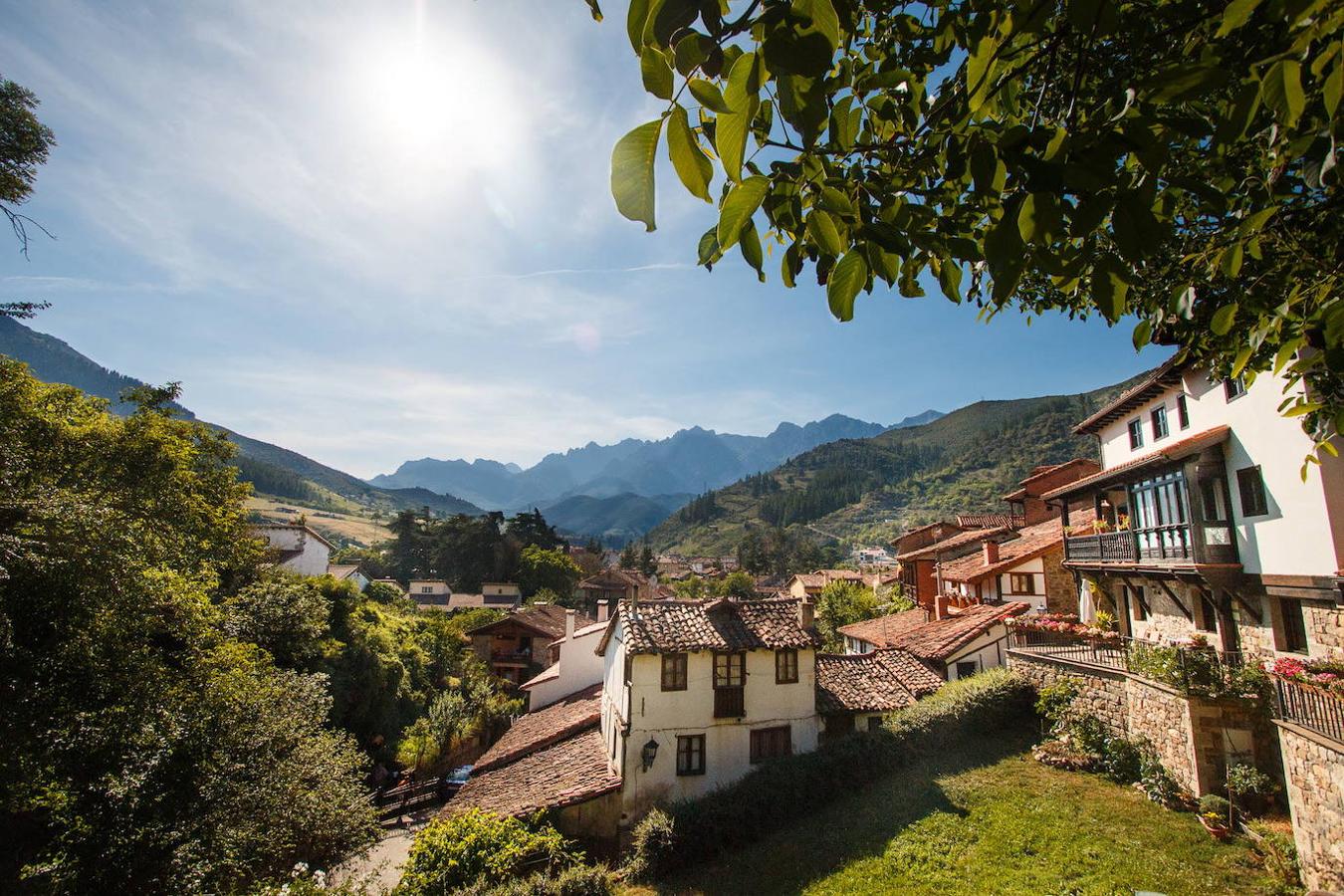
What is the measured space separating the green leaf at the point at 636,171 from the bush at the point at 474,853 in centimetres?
1561

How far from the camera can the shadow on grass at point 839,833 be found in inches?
497

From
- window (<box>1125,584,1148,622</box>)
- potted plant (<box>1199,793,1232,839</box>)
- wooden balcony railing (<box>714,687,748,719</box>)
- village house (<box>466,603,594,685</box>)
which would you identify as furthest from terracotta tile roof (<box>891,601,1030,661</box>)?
village house (<box>466,603,594,685</box>)

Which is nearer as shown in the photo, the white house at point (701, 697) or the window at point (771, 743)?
the white house at point (701, 697)

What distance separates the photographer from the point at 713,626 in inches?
754

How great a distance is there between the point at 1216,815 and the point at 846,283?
1628 centimetres

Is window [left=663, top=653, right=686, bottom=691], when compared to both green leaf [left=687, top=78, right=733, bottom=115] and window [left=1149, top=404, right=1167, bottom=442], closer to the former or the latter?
window [left=1149, top=404, right=1167, bottom=442]

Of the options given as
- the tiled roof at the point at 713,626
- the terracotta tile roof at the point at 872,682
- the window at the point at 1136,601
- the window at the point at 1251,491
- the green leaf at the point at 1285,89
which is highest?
the green leaf at the point at 1285,89

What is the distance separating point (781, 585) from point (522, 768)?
87.9 metres

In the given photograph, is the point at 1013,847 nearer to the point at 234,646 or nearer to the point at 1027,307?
the point at 1027,307

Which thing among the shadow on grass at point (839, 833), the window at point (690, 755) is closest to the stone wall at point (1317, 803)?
the shadow on grass at point (839, 833)

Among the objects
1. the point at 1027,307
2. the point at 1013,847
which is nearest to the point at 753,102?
the point at 1027,307

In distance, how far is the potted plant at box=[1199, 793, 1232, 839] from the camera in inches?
432

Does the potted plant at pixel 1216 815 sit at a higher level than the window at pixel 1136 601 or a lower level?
lower

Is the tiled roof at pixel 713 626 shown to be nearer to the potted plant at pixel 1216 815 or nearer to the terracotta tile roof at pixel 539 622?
the potted plant at pixel 1216 815
